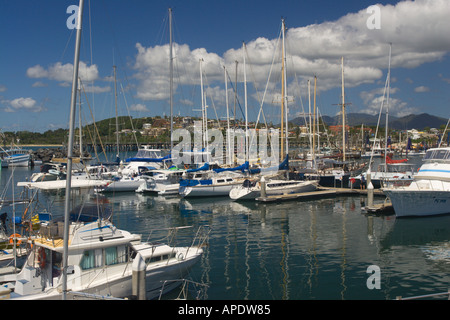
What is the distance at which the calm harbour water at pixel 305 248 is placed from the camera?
1717 cm

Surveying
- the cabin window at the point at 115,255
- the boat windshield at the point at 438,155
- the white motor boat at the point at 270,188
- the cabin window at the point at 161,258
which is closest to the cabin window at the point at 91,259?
the cabin window at the point at 115,255

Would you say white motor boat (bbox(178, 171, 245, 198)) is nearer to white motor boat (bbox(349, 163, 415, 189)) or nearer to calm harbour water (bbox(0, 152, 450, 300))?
calm harbour water (bbox(0, 152, 450, 300))

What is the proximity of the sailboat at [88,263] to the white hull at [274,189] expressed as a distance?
24965mm

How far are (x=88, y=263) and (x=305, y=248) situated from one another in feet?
44.1

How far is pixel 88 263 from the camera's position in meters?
14.7

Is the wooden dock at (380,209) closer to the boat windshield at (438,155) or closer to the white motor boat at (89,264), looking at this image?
the boat windshield at (438,155)

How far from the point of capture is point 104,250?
15070mm

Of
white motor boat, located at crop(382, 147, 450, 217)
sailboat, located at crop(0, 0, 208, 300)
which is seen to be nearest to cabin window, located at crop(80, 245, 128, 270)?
sailboat, located at crop(0, 0, 208, 300)

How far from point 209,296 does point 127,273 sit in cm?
368

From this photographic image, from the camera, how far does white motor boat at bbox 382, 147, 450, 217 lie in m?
31.4

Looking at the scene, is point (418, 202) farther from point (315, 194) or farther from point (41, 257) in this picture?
point (41, 257)

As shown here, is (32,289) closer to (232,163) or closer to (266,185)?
(266,185)

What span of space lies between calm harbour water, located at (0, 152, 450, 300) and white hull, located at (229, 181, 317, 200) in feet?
5.17
